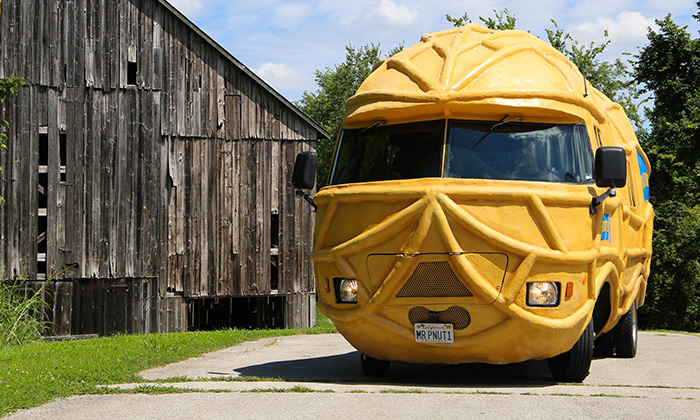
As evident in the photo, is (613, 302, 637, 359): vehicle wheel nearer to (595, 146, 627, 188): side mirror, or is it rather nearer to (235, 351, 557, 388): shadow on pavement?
(235, 351, 557, 388): shadow on pavement

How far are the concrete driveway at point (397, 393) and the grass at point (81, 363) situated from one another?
308 mm

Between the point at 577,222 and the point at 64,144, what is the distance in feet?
52.2

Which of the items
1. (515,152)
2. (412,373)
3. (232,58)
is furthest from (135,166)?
(515,152)

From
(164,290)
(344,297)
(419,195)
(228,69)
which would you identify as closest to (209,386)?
(344,297)

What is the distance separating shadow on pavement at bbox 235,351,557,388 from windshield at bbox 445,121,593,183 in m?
2.26

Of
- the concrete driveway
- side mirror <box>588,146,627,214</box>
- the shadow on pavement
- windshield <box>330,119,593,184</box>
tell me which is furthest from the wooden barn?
side mirror <box>588,146,627,214</box>

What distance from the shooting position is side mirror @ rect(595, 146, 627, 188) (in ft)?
28.5

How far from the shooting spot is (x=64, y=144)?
70.3 feet

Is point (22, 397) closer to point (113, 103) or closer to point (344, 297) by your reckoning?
point (344, 297)

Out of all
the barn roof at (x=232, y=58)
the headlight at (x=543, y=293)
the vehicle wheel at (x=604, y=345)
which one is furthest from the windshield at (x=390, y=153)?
the barn roof at (x=232, y=58)

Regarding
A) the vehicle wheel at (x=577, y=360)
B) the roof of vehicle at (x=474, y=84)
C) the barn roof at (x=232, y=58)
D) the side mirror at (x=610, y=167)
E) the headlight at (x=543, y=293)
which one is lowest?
the vehicle wheel at (x=577, y=360)

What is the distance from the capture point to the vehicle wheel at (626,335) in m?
12.6

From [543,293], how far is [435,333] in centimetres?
114

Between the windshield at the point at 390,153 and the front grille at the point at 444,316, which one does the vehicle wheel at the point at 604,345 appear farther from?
the windshield at the point at 390,153
